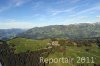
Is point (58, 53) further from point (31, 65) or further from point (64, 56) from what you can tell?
point (31, 65)

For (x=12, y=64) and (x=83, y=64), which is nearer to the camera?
(x=83, y=64)

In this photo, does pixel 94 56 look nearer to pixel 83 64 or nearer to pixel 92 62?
pixel 92 62

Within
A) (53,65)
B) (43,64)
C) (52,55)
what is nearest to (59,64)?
(53,65)

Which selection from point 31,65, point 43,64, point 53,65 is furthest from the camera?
point 31,65

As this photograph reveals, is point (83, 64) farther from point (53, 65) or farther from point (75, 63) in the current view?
point (53, 65)

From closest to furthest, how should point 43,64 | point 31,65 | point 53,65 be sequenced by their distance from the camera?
point 53,65 < point 43,64 < point 31,65

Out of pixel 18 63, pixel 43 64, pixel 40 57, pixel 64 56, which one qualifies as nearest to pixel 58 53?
pixel 64 56

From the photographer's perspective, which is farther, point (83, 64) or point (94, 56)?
point (94, 56)
